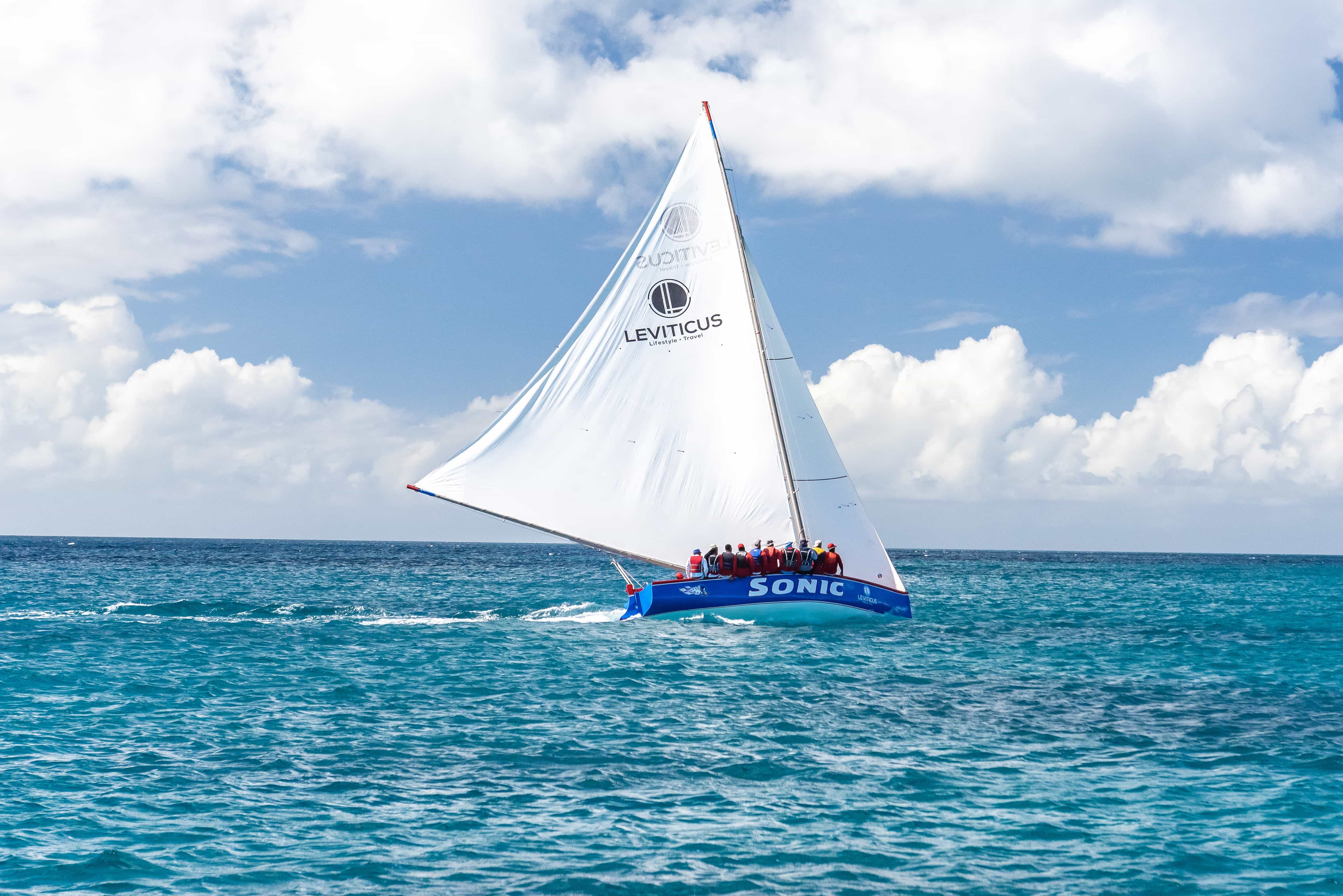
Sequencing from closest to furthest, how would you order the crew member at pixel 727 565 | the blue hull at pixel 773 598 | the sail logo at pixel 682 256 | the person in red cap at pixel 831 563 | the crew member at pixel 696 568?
1. the blue hull at pixel 773 598
2. the crew member at pixel 727 565
3. the person in red cap at pixel 831 563
4. the crew member at pixel 696 568
5. the sail logo at pixel 682 256

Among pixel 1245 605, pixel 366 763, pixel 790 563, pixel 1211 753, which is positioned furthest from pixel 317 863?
pixel 1245 605

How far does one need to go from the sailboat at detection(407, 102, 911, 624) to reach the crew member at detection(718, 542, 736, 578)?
1.37 meters

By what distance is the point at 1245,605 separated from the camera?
54.9 m

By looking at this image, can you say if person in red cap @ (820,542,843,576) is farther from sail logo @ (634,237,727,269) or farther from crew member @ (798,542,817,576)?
sail logo @ (634,237,727,269)

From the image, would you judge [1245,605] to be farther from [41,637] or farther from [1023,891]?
[41,637]

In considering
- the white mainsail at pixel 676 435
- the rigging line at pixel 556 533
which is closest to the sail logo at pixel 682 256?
the white mainsail at pixel 676 435

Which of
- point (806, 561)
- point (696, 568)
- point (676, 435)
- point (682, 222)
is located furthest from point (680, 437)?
point (682, 222)

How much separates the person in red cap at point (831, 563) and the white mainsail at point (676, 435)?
0.78 meters

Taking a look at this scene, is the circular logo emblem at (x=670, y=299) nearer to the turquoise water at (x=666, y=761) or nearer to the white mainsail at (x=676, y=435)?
the white mainsail at (x=676, y=435)

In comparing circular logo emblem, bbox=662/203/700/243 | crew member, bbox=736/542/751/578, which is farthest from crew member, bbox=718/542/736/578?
circular logo emblem, bbox=662/203/700/243

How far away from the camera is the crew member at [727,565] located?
2984 cm

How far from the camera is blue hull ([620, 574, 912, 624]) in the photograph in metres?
29.7

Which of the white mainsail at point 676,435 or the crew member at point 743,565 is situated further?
the white mainsail at point 676,435

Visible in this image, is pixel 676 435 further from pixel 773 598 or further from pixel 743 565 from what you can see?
pixel 773 598
